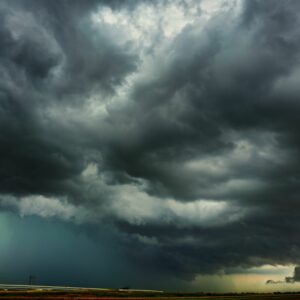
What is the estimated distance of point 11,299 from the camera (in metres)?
125

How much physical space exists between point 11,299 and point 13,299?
619 mm

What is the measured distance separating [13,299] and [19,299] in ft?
8.49

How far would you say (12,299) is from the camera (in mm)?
125250

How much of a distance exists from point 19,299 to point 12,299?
2.80 metres

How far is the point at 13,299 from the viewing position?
411ft

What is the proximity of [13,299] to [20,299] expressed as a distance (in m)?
2.72

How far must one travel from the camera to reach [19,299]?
12744 cm

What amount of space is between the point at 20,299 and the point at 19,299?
36cm

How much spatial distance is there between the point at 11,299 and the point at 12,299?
33 cm

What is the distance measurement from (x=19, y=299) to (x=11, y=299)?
3110mm

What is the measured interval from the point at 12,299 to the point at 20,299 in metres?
2.95
